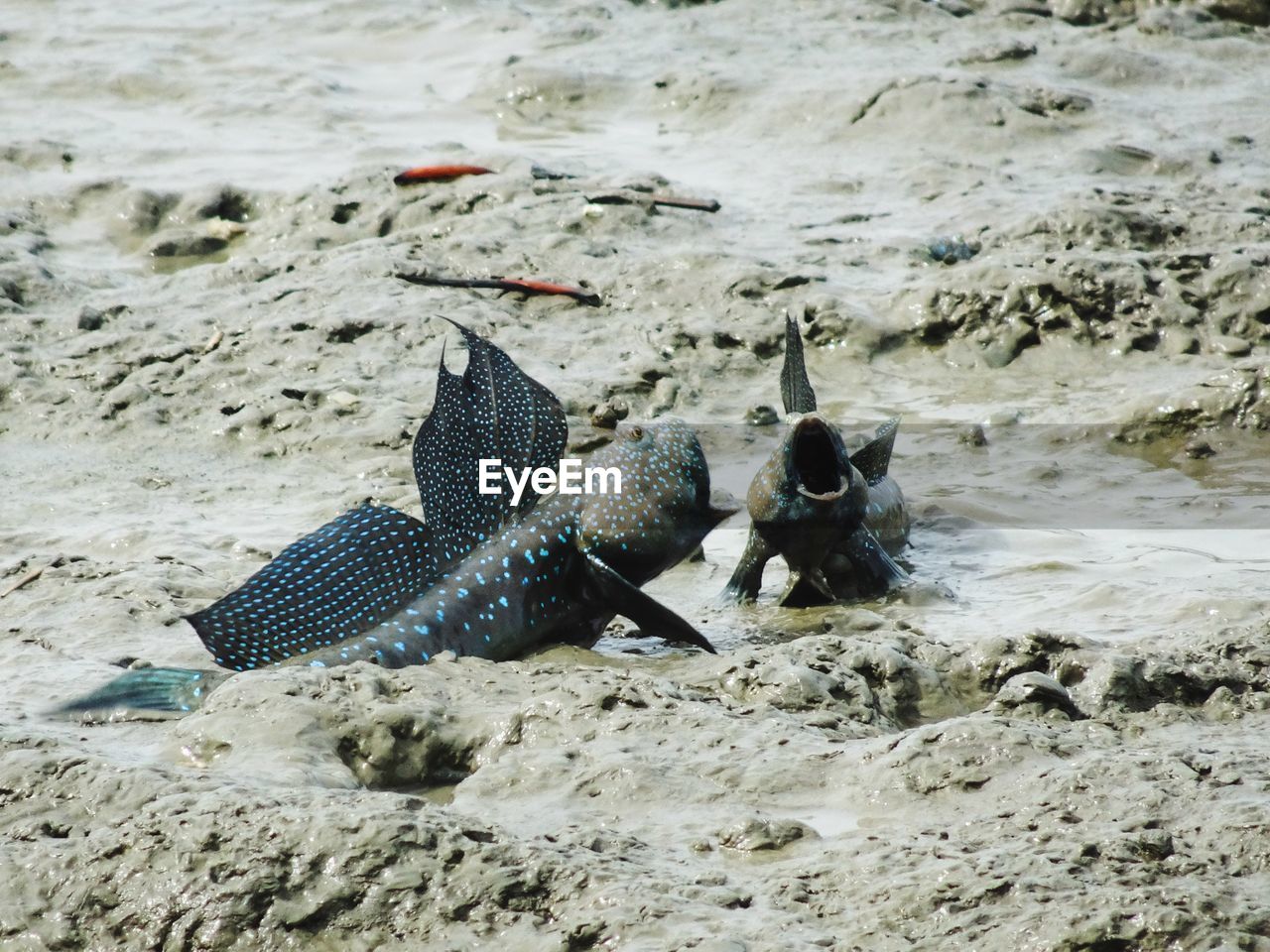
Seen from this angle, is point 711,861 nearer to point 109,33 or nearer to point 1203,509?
point 1203,509

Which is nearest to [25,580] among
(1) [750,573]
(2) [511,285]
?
(1) [750,573]

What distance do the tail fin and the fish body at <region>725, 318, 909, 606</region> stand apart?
1606mm

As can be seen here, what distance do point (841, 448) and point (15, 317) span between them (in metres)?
3.88

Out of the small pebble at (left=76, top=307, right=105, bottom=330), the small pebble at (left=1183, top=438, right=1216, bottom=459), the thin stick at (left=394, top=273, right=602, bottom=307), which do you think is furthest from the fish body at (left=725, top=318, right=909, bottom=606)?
the small pebble at (left=76, top=307, right=105, bottom=330)

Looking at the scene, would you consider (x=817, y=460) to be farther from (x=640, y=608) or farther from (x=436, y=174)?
(x=436, y=174)

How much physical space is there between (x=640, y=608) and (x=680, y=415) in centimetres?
228

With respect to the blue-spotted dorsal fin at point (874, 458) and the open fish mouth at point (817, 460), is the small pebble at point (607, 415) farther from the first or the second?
the open fish mouth at point (817, 460)

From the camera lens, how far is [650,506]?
3822 mm

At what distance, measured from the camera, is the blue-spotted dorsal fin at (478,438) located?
3574 mm

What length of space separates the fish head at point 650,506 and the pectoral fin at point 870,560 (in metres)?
0.43

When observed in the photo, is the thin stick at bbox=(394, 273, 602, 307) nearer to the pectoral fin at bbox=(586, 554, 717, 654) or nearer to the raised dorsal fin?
the raised dorsal fin

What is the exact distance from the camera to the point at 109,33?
9664mm

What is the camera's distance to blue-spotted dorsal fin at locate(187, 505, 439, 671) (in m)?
3.23


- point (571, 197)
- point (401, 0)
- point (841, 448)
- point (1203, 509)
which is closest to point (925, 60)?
point (571, 197)
